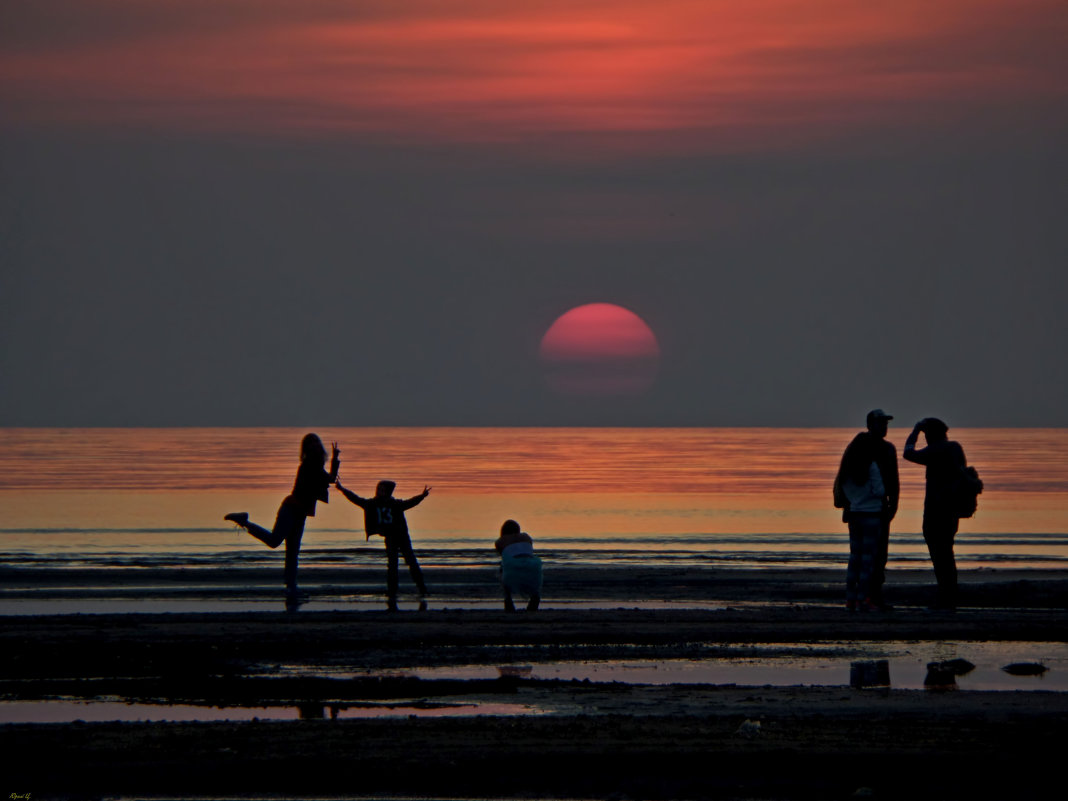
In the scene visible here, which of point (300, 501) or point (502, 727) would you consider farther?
point (300, 501)

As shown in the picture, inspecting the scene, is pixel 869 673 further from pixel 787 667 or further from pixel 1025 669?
pixel 1025 669

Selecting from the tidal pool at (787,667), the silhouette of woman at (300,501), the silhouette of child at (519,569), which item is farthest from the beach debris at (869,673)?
the silhouette of woman at (300,501)

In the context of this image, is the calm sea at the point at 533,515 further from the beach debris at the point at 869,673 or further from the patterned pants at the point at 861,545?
the beach debris at the point at 869,673

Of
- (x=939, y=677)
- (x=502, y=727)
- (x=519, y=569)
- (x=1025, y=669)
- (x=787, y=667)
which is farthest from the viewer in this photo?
(x=519, y=569)

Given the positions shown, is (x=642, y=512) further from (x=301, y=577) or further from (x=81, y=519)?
(x=301, y=577)

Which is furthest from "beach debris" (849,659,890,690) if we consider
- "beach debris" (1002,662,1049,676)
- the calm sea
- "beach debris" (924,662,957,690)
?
the calm sea

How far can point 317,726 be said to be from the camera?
920 centimetres

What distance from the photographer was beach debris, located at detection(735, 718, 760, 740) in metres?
8.80

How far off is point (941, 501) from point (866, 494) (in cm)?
94

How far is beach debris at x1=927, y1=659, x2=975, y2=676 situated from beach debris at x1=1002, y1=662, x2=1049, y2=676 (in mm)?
286

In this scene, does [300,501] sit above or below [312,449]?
below

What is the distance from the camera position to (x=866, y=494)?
15.6 meters

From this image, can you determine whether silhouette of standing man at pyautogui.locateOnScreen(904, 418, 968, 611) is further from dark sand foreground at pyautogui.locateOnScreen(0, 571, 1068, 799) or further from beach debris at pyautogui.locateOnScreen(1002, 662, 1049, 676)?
beach debris at pyautogui.locateOnScreen(1002, 662, 1049, 676)

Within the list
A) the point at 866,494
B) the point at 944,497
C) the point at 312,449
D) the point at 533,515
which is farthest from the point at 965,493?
the point at 533,515
